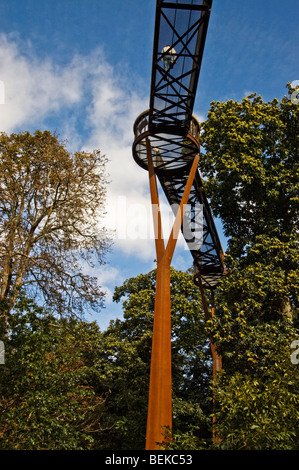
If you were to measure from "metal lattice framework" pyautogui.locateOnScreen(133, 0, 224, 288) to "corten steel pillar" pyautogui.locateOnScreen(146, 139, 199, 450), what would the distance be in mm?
1735

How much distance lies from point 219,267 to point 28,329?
10.0 m

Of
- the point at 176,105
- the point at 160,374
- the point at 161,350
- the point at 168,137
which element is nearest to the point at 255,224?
the point at 168,137

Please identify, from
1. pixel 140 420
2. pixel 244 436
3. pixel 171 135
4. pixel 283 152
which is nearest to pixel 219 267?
pixel 283 152

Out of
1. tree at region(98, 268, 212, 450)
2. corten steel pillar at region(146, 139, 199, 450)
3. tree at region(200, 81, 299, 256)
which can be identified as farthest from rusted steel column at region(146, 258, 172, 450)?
tree at region(98, 268, 212, 450)

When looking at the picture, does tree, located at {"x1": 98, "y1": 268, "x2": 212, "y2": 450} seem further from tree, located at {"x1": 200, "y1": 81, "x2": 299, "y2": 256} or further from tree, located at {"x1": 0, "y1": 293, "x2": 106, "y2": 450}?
tree, located at {"x1": 0, "y1": 293, "x2": 106, "y2": 450}

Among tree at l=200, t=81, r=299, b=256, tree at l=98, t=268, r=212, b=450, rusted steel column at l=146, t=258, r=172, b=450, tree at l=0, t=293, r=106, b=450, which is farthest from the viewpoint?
tree at l=98, t=268, r=212, b=450

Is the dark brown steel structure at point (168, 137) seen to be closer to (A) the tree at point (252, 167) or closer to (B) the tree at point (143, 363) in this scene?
(A) the tree at point (252, 167)

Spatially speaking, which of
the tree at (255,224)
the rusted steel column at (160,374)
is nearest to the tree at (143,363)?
the tree at (255,224)

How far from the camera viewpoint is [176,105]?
1033cm

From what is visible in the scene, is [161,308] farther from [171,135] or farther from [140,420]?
[140,420]

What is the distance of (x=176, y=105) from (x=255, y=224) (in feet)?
16.2

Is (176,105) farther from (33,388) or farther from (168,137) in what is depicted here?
(33,388)

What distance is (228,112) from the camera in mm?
13484

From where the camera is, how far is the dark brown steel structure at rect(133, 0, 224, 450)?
8.15 meters
